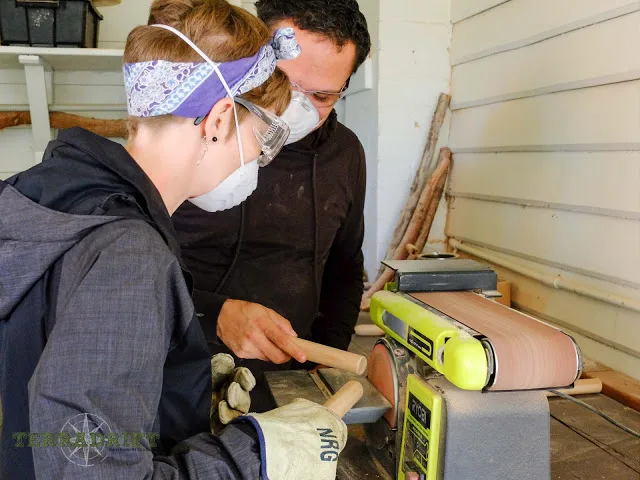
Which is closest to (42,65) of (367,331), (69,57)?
(69,57)

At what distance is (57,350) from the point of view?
2.31 ft

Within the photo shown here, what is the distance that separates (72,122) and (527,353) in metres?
2.73

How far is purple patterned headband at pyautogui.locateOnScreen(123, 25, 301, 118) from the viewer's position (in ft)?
2.99

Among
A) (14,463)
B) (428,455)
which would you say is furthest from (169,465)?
(428,455)

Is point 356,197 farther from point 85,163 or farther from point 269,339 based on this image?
point 85,163

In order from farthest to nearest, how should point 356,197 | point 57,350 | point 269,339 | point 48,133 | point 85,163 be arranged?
point 48,133 → point 356,197 → point 269,339 → point 85,163 → point 57,350

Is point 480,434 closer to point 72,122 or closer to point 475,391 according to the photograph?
point 475,391

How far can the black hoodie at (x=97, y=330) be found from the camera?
707mm

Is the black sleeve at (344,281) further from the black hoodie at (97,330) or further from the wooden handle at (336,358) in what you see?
the black hoodie at (97,330)

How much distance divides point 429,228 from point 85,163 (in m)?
2.40

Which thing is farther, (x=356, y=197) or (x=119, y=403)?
(x=356, y=197)

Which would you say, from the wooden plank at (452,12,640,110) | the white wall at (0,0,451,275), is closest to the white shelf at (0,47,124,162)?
the white wall at (0,0,451,275)

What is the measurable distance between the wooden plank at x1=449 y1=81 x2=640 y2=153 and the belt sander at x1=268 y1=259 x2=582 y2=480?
1134 millimetres

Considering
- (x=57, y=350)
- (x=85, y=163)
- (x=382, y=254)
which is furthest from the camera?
(x=382, y=254)
